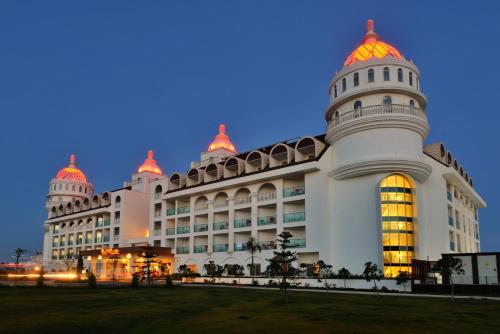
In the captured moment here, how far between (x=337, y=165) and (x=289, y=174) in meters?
5.51

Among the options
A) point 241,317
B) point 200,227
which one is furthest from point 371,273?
point 200,227

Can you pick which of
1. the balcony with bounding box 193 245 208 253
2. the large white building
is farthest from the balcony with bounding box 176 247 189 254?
the balcony with bounding box 193 245 208 253

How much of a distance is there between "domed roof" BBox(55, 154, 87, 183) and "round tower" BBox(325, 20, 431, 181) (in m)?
66.7

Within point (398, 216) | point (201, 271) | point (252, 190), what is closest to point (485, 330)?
point (398, 216)

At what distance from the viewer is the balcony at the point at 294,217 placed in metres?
47.9

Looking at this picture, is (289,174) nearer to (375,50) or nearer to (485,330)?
(375,50)

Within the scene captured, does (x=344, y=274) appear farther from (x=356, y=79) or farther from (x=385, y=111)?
(x=356, y=79)

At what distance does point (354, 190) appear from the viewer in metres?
44.7

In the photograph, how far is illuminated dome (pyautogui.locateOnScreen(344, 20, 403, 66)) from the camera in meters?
46.1

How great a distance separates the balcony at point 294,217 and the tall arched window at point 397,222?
8903 millimetres

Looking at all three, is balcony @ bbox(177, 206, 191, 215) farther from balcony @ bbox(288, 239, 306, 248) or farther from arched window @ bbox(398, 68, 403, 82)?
arched window @ bbox(398, 68, 403, 82)

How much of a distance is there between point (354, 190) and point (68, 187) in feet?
226

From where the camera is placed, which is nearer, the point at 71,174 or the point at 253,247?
the point at 253,247

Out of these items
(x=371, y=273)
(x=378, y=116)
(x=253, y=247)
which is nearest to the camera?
(x=371, y=273)
